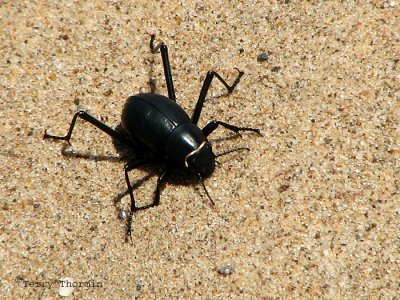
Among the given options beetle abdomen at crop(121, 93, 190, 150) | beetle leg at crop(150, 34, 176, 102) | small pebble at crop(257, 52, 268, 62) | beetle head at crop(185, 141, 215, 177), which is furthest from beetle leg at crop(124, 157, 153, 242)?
small pebble at crop(257, 52, 268, 62)

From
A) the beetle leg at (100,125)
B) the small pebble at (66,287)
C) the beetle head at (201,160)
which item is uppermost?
the beetle head at (201,160)

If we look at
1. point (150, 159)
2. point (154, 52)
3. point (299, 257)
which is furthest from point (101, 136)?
point (299, 257)

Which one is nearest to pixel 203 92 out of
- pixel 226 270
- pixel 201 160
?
pixel 201 160

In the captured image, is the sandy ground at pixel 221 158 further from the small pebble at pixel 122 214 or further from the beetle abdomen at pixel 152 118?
the beetle abdomen at pixel 152 118

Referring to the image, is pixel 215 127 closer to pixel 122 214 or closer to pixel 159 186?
pixel 159 186

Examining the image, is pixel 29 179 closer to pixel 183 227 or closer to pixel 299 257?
pixel 183 227

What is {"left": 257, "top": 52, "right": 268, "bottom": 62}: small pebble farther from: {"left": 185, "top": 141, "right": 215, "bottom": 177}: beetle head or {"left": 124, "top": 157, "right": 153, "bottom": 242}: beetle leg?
{"left": 124, "top": 157, "right": 153, "bottom": 242}: beetle leg

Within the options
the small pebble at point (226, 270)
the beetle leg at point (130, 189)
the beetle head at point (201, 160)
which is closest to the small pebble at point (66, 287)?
the beetle leg at point (130, 189)
